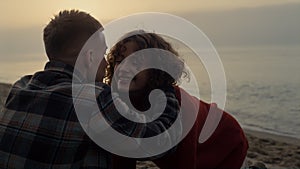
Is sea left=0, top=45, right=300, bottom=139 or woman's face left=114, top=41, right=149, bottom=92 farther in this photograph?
sea left=0, top=45, right=300, bottom=139

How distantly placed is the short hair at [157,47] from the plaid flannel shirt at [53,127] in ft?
0.99

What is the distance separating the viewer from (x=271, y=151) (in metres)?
8.45

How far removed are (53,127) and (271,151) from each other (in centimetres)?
664

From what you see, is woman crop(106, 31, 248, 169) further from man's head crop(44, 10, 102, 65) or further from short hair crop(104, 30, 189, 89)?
man's head crop(44, 10, 102, 65)

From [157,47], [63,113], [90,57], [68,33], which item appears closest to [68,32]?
[68,33]

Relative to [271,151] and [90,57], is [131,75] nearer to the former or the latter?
[90,57]

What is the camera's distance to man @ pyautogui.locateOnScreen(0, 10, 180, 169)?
2.30 meters

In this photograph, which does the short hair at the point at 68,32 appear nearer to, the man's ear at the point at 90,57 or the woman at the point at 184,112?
the man's ear at the point at 90,57

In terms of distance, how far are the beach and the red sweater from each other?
3.41 m

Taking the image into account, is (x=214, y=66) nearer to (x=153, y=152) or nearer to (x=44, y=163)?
(x=153, y=152)

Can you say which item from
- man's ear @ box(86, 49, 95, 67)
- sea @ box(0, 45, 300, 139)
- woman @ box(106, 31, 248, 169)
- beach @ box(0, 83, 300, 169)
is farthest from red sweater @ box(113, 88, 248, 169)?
sea @ box(0, 45, 300, 139)

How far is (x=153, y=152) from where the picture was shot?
237cm

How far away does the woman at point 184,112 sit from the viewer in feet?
8.71

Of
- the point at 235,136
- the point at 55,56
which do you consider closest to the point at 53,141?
the point at 55,56
